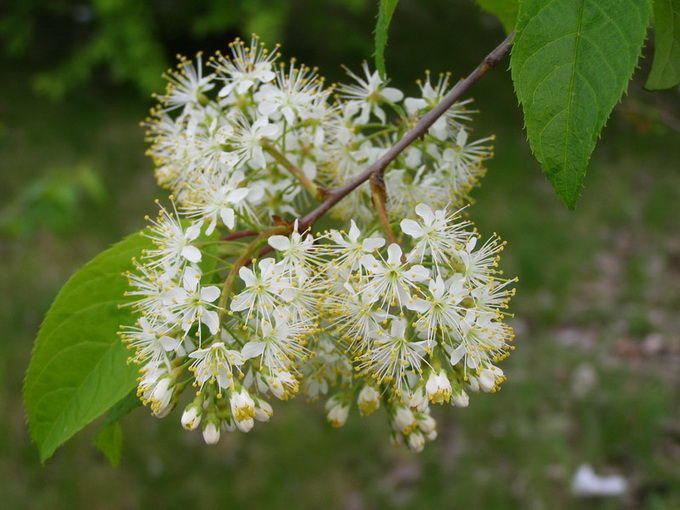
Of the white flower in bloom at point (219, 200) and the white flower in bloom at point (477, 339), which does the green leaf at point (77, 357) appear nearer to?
the white flower in bloom at point (219, 200)

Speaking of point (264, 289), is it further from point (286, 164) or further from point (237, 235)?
point (286, 164)

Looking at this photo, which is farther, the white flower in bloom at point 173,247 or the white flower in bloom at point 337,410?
the white flower in bloom at point 337,410

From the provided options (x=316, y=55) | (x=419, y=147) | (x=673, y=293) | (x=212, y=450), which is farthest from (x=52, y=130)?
(x=419, y=147)

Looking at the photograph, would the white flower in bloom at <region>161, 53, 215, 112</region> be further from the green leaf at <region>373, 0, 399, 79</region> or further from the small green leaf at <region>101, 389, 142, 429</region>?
the small green leaf at <region>101, 389, 142, 429</region>

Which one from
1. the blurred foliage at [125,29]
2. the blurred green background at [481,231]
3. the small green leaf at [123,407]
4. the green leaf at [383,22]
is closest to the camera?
the green leaf at [383,22]

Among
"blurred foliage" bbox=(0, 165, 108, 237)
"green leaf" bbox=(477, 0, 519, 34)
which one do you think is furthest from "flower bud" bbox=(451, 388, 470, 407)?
"blurred foliage" bbox=(0, 165, 108, 237)

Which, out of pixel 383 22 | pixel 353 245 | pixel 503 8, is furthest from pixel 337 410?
pixel 503 8

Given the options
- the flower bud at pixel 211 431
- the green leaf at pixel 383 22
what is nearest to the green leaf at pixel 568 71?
the green leaf at pixel 383 22
